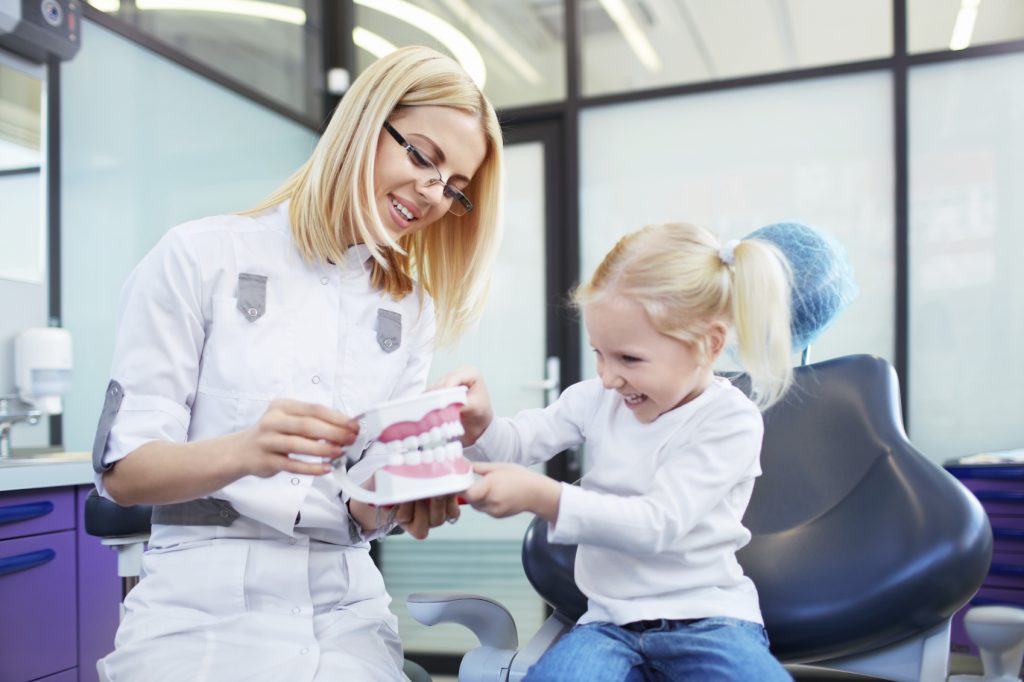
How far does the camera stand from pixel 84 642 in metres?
1.74

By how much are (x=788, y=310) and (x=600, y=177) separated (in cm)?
240

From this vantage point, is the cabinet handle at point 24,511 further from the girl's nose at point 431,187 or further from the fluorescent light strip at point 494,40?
the fluorescent light strip at point 494,40

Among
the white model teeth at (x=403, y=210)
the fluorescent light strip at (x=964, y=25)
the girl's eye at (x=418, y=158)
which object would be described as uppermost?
the fluorescent light strip at (x=964, y=25)

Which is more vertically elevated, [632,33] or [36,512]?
[632,33]

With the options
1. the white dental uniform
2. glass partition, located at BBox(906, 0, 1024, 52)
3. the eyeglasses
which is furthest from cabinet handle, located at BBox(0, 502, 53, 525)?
glass partition, located at BBox(906, 0, 1024, 52)

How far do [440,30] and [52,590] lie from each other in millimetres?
2922

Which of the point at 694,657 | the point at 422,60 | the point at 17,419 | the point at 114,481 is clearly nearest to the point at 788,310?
the point at 694,657

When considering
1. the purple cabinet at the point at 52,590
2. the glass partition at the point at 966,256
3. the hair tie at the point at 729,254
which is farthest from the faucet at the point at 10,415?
the glass partition at the point at 966,256

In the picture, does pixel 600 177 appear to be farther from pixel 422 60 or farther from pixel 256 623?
pixel 256 623

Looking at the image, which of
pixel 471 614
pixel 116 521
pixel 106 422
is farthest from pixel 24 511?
pixel 471 614

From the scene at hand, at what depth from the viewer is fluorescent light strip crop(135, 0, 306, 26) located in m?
2.76

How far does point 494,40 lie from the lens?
3.64 meters

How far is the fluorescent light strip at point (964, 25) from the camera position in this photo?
3.01m

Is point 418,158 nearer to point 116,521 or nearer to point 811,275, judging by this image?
point 811,275
